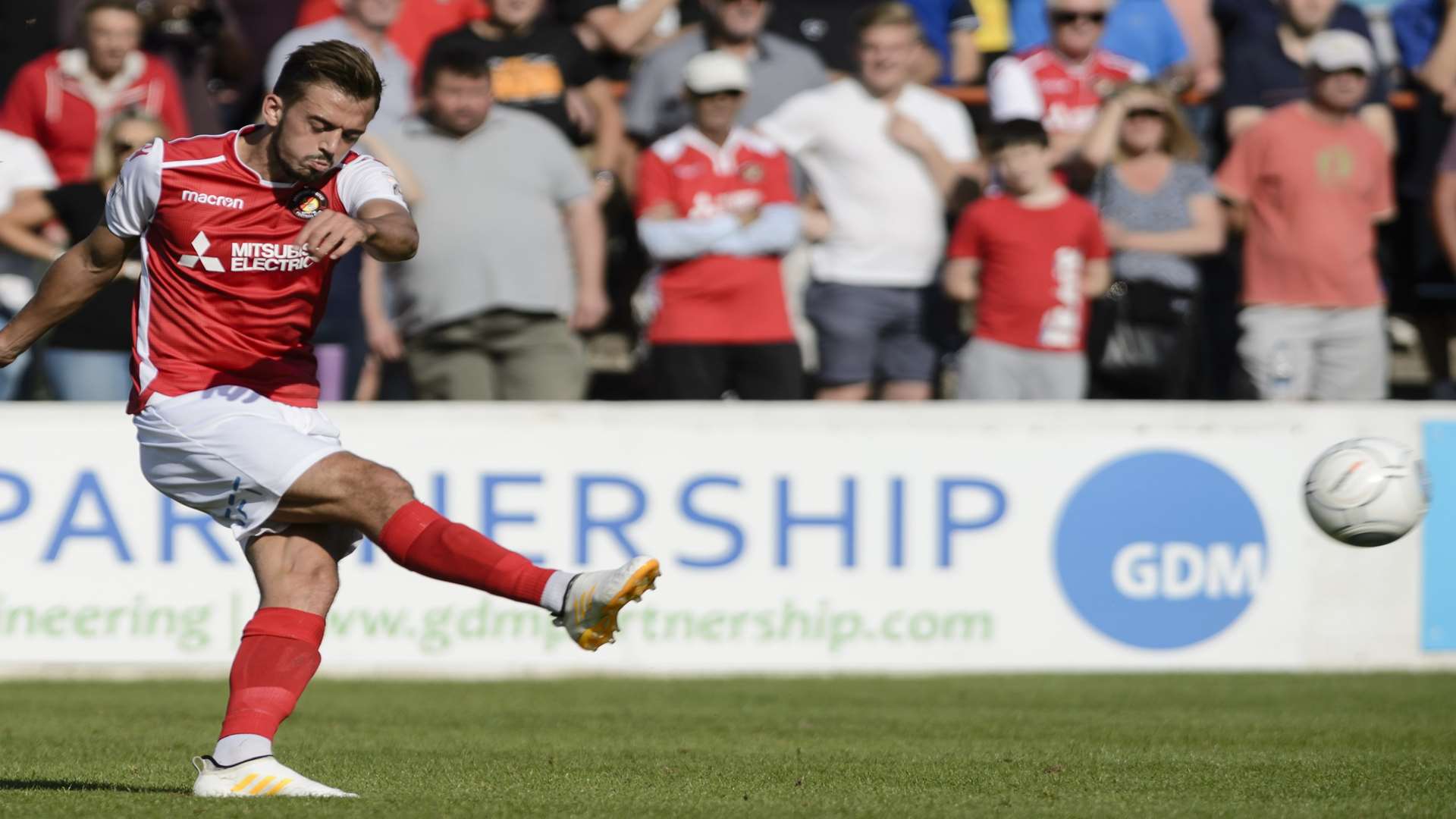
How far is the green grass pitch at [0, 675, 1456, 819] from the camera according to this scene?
581cm

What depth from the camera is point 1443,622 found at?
36.9ft

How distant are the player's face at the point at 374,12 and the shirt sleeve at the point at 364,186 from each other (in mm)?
6296

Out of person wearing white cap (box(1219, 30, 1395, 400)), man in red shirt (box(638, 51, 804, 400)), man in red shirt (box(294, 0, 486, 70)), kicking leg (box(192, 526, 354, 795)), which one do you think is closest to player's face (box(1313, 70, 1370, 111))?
person wearing white cap (box(1219, 30, 1395, 400))

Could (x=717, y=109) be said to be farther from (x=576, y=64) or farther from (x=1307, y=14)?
(x=1307, y=14)

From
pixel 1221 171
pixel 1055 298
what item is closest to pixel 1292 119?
pixel 1221 171

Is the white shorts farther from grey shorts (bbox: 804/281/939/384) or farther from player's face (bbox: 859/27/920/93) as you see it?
player's face (bbox: 859/27/920/93)

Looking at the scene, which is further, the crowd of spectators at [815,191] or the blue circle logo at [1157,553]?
the crowd of spectators at [815,191]

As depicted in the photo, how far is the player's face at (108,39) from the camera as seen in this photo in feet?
38.3

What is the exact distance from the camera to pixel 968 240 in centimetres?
1159

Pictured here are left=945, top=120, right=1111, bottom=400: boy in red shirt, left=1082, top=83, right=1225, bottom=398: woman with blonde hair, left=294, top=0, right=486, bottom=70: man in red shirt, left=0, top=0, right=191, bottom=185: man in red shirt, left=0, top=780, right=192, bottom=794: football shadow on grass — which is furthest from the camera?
left=294, top=0, right=486, bottom=70: man in red shirt

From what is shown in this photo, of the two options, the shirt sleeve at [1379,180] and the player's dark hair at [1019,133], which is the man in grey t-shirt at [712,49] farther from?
the shirt sleeve at [1379,180]

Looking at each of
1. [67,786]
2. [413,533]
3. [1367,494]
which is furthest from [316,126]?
[1367,494]

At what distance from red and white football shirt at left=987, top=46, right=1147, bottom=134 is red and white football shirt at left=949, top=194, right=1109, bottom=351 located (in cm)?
88

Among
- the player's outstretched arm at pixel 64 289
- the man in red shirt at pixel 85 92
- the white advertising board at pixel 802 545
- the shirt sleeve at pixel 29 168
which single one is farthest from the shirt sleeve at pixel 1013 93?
the player's outstretched arm at pixel 64 289
